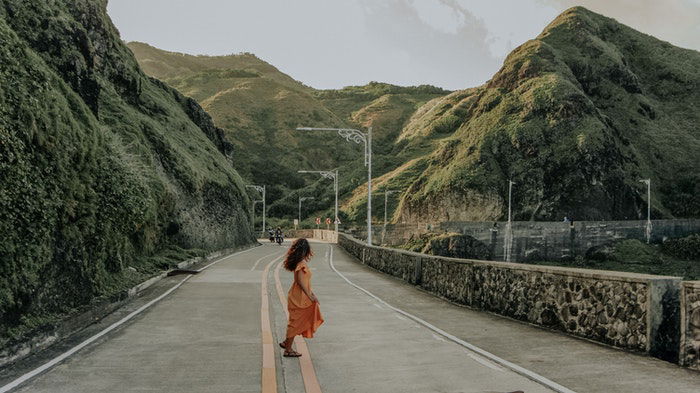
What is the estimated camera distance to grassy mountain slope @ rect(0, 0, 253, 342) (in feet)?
35.5

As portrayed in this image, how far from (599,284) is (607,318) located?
544 mm

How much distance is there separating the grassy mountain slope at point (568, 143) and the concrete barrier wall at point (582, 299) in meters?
91.2

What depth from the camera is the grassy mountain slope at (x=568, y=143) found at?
10550 cm

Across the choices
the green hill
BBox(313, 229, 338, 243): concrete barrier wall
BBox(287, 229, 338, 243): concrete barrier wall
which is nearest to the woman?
BBox(313, 229, 338, 243): concrete barrier wall

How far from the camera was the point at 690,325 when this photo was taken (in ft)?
27.0

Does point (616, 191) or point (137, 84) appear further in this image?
point (616, 191)

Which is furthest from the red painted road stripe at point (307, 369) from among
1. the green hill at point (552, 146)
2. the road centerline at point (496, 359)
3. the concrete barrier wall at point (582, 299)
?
the green hill at point (552, 146)

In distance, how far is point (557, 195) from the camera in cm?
10475

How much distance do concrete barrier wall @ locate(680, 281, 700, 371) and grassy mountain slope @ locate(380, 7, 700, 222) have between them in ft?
321

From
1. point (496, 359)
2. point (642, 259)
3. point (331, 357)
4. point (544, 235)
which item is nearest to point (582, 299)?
point (496, 359)

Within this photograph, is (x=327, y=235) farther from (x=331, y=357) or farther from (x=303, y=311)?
(x=303, y=311)

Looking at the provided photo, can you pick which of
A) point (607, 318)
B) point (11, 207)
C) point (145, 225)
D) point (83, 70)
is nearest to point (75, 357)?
point (11, 207)

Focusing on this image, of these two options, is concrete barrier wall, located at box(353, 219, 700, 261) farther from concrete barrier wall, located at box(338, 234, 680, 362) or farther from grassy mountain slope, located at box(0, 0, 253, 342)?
concrete barrier wall, located at box(338, 234, 680, 362)

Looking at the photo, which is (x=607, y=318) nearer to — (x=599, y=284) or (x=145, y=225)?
(x=599, y=284)
